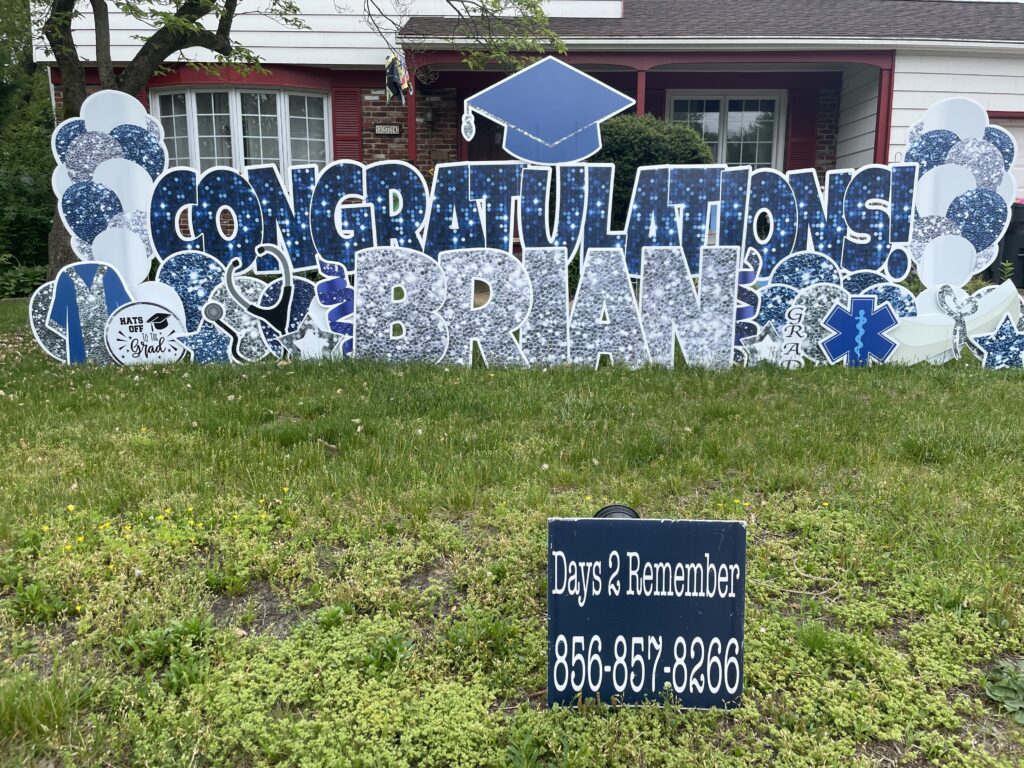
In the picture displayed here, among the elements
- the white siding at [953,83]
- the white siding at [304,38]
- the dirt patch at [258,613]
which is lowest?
the dirt patch at [258,613]

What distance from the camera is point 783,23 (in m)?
11.6

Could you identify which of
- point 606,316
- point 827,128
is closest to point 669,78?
point 827,128

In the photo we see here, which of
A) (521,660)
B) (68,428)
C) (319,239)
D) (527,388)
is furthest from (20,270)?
(521,660)

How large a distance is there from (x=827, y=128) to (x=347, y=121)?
27.3 ft

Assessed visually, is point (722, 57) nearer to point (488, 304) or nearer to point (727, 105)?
point (727, 105)

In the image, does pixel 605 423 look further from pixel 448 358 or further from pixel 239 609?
pixel 239 609

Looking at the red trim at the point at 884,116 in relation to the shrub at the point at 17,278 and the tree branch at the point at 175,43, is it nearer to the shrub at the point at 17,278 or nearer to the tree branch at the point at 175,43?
the tree branch at the point at 175,43

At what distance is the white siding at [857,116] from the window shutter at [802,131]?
446 millimetres

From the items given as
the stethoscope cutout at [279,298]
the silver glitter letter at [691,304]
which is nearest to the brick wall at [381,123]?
the stethoscope cutout at [279,298]

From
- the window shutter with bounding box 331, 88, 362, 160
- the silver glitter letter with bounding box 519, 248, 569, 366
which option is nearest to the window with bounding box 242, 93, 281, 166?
the window shutter with bounding box 331, 88, 362, 160

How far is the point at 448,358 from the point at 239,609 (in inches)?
150

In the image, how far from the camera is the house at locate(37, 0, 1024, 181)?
11.2 meters

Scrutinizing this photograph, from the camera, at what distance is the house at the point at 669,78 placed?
11.2m

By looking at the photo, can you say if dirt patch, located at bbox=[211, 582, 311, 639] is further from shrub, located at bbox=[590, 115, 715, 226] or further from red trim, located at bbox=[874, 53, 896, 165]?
red trim, located at bbox=[874, 53, 896, 165]
